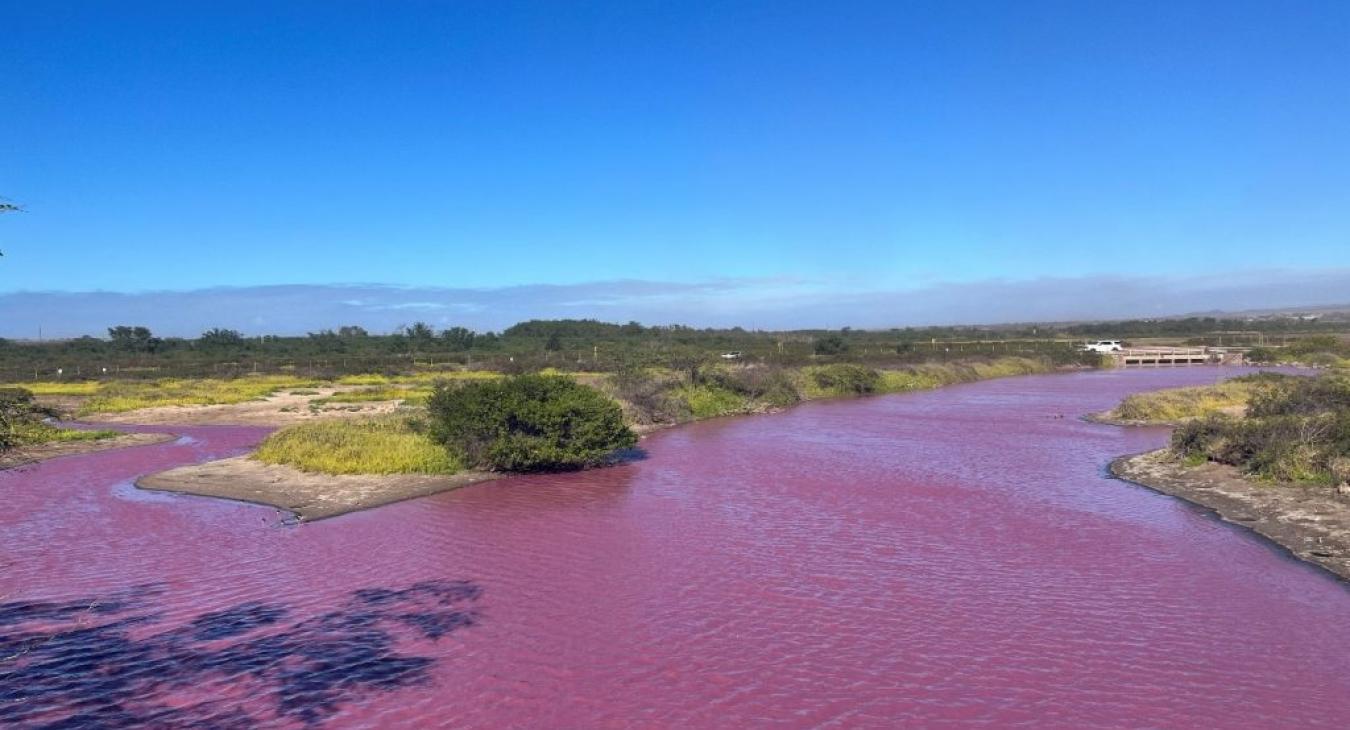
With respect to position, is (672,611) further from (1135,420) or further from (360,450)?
(1135,420)

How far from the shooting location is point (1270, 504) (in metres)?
13.4

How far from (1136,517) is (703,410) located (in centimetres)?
1681

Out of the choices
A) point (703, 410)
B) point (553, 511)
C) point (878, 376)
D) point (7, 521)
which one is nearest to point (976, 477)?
point (553, 511)

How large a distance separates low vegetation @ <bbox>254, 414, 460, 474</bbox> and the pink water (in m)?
1.55

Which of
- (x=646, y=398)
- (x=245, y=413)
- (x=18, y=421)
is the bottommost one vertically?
(x=245, y=413)

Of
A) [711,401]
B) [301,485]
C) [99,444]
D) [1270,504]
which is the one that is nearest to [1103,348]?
[711,401]

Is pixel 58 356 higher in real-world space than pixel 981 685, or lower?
higher

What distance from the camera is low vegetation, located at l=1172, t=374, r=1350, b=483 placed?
13.9m

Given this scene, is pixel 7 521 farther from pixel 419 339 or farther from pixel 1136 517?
pixel 419 339

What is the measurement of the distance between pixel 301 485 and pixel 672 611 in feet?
30.6

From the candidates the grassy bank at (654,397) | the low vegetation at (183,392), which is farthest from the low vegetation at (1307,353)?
the low vegetation at (183,392)

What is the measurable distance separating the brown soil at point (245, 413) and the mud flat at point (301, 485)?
398 inches

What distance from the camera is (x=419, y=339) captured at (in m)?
79.8

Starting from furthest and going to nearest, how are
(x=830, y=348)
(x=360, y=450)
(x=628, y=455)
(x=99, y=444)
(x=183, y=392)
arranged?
1. (x=830, y=348)
2. (x=183, y=392)
3. (x=99, y=444)
4. (x=628, y=455)
5. (x=360, y=450)
